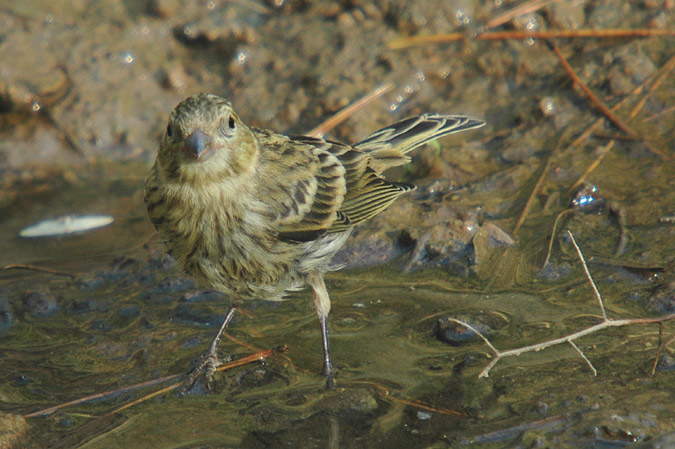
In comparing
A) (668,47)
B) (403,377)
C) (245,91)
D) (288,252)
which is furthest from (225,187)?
(668,47)

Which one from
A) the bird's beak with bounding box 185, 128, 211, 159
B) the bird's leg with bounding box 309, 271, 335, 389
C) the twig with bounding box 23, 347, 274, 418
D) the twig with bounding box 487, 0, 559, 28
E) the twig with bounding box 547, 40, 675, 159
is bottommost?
the twig with bounding box 23, 347, 274, 418

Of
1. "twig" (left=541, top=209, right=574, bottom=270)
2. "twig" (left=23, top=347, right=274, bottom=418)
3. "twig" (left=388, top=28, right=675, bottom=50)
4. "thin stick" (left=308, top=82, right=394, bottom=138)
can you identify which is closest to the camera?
"twig" (left=23, top=347, right=274, bottom=418)

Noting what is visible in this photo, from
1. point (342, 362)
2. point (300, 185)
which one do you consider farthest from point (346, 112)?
point (342, 362)

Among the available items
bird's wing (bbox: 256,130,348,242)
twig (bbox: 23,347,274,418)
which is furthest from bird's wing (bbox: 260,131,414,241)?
twig (bbox: 23,347,274,418)

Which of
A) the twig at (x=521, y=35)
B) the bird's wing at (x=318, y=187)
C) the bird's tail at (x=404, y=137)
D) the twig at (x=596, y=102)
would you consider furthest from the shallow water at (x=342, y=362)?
the twig at (x=521, y=35)

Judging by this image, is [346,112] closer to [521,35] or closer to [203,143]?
[521,35]

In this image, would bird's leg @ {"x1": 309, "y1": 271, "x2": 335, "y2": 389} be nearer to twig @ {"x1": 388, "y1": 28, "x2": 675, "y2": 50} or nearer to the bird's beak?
the bird's beak

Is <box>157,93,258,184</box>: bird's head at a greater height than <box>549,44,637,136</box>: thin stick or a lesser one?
greater

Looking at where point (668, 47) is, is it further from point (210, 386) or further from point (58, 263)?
point (58, 263)

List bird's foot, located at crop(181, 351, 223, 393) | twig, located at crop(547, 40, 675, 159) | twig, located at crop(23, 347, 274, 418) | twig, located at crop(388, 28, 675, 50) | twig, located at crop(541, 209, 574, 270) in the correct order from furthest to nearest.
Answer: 1. twig, located at crop(388, 28, 675, 50)
2. twig, located at crop(547, 40, 675, 159)
3. twig, located at crop(541, 209, 574, 270)
4. bird's foot, located at crop(181, 351, 223, 393)
5. twig, located at crop(23, 347, 274, 418)
